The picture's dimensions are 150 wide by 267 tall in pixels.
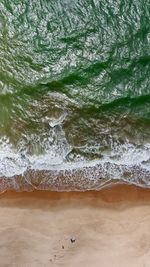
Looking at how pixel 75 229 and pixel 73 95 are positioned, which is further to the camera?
pixel 73 95

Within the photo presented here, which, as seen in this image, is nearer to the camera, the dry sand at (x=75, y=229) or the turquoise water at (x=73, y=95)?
the dry sand at (x=75, y=229)

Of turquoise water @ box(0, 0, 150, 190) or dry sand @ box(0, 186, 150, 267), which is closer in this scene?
dry sand @ box(0, 186, 150, 267)

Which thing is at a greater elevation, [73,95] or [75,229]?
[73,95]

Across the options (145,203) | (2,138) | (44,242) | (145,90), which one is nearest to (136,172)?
(145,203)

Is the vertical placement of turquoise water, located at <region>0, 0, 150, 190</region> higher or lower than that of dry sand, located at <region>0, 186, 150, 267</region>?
higher

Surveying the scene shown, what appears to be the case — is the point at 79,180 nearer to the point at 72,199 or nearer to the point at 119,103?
the point at 72,199
